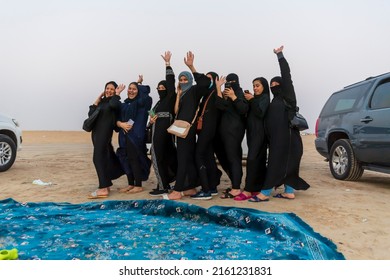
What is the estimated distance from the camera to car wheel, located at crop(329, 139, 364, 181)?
739 cm

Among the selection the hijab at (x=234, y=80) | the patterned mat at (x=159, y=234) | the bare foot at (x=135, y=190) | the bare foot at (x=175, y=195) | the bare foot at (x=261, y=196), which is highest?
the hijab at (x=234, y=80)

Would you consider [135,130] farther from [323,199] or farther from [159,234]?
[323,199]

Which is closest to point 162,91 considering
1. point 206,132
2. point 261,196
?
point 206,132

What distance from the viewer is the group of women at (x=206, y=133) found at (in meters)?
5.48

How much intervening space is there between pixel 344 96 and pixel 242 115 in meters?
3.40

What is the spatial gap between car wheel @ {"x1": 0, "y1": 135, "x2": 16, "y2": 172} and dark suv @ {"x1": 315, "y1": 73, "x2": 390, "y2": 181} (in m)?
7.16

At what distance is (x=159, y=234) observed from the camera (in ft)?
12.1

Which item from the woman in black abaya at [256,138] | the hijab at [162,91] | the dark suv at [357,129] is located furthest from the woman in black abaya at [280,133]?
the dark suv at [357,129]

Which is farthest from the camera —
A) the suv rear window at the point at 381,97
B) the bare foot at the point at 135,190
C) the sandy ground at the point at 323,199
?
the suv rear window at the point at 381,97

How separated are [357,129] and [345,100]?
105 cm

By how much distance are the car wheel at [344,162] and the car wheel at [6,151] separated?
7301 millimetres

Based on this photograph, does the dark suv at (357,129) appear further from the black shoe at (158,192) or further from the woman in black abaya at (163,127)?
the black shoe at (158,192)

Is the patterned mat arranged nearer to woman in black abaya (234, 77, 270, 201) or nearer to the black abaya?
the black abaya
